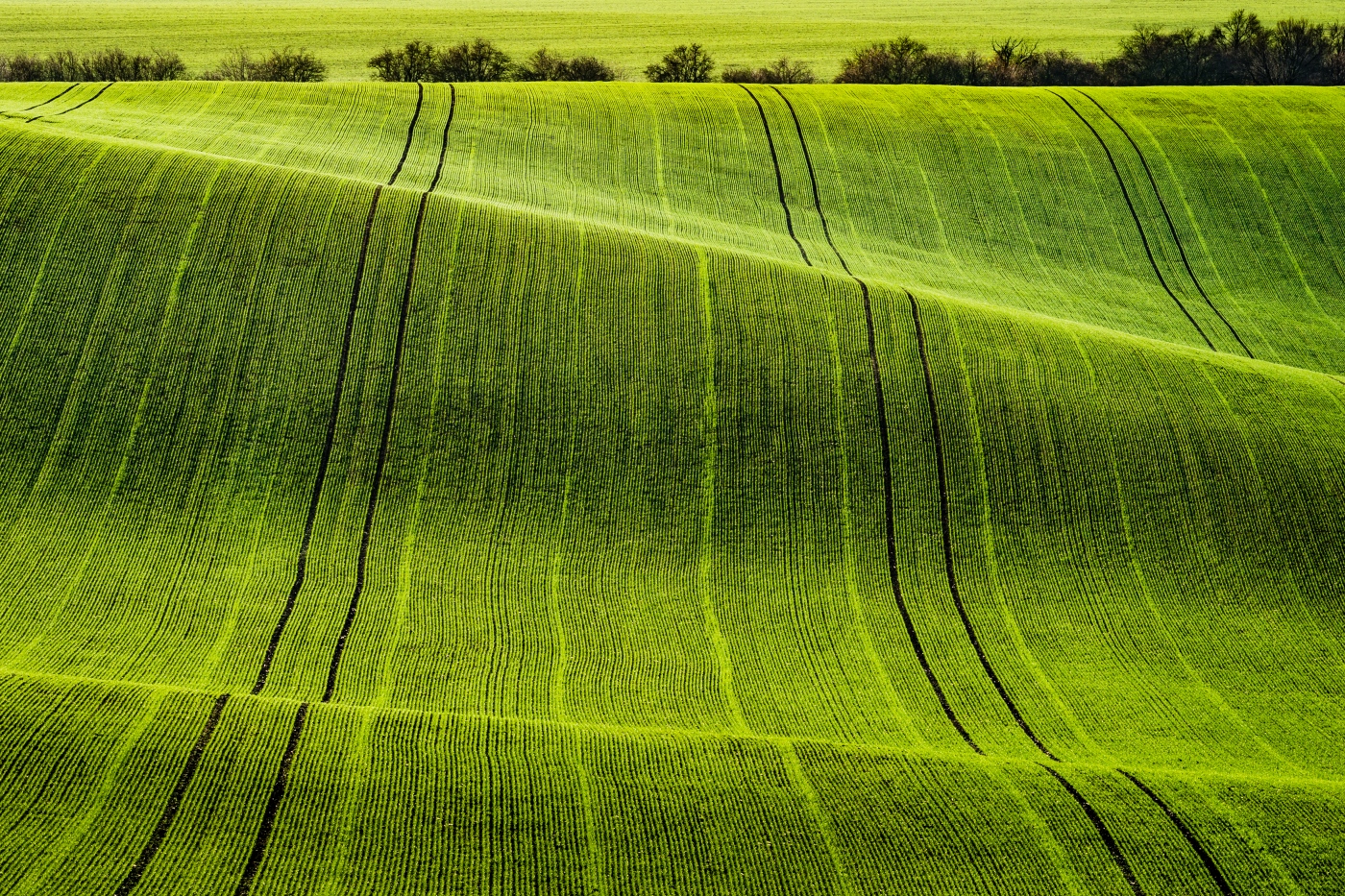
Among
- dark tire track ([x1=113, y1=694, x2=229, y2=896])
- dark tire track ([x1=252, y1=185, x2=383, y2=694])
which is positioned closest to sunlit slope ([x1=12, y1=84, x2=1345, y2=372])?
dark tire track ([x1=252, y1=185, x2=383, y2=694])

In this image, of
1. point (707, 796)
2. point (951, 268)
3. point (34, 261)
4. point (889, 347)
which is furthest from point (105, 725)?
point (951, 268)

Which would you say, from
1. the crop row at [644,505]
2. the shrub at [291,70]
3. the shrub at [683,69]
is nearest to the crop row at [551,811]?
the crop row at [644,505]

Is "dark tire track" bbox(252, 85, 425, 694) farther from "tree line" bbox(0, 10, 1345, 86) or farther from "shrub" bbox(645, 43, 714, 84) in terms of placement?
"shrub" bbox(645, 43, 714, 84)

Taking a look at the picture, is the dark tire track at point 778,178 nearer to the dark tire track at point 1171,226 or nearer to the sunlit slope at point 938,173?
the sunlit slope at point 938,173

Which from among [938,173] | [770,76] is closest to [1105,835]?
[938,173]

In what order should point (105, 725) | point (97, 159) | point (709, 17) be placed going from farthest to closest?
point (709, 17) → point (97, 159) → point (105, 725)

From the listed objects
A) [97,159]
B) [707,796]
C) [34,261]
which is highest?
[97,159]

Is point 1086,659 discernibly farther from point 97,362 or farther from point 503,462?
point 97,362
